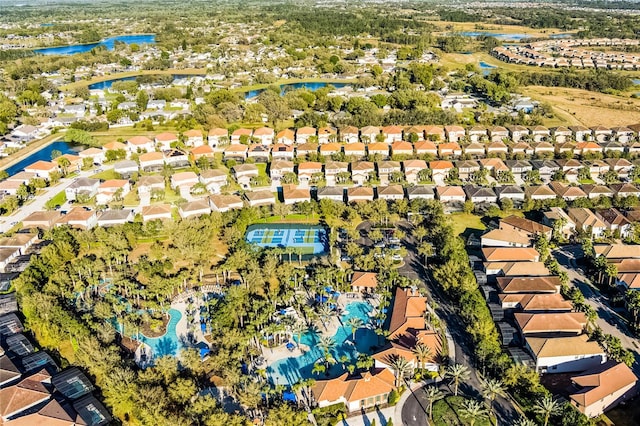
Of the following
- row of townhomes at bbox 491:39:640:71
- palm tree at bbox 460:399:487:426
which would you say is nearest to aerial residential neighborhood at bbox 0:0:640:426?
palm tree at bbox 460:399:487:426

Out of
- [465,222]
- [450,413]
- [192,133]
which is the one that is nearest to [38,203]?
[192,133]

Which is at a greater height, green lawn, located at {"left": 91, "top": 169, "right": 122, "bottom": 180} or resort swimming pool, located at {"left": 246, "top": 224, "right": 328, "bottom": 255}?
green lawn, located at {"left": 91, "top": 169, "right": 122, "bottom": 180}

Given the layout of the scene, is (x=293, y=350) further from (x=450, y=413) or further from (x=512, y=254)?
(x=512, y=254)

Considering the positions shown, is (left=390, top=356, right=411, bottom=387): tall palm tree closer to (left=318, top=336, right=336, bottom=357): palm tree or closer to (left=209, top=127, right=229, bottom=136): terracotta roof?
(left=318, top=336, right=336, bottom=357): palm tree

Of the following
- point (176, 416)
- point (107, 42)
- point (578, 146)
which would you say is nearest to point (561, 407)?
point (176, 416)

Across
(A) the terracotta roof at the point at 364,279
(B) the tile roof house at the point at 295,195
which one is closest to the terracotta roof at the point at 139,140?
(B) the tile roof house at the point at 295,195

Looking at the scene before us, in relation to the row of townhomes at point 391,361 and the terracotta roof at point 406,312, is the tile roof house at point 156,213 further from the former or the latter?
the row of townhomes at point 391,361

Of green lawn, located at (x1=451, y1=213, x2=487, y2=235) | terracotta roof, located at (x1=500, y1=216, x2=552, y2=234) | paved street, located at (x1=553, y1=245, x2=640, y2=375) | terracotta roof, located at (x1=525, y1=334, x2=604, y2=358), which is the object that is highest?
terracotta roof, located at (x1=500, y1=216, x2=552, y2=234)

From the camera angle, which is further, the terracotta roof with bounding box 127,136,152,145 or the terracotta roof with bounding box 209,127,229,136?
the terracotta roof with bounding box 209,127,229,136
